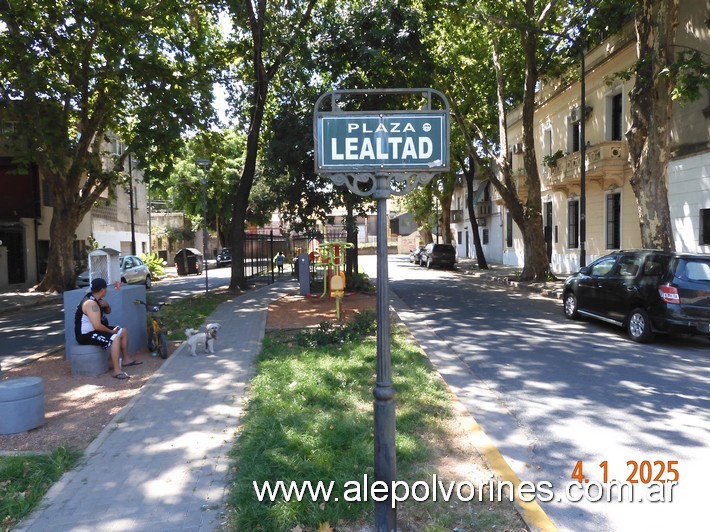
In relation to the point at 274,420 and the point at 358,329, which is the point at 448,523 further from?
the point at 358,329

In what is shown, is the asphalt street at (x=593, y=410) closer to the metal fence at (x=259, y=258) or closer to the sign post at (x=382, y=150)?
the sign post at (x=382, y=150)

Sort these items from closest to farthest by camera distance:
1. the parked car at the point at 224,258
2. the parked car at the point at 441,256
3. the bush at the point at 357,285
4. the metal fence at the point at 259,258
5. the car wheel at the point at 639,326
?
the car wheel at the point at 639,326 < the bush at the point at 357,285 < the metal fence at the point at 259,258 < the parked car at the point at 441,256 < the parked car at the point at 224,258

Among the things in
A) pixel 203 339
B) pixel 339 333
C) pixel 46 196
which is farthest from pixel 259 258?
pixel 203 339

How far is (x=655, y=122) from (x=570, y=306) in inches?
192

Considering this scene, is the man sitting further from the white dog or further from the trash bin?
the trash bin

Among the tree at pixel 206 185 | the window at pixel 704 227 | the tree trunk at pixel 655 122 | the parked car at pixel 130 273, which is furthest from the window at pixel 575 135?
the tree at pixel 206 185

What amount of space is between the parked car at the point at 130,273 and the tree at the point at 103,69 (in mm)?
4434

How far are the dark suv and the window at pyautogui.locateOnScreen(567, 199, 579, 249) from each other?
13669 millimetres

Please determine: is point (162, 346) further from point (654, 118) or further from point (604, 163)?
point (604, 163)

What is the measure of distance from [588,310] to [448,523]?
9.04 m

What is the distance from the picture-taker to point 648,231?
12.9 m

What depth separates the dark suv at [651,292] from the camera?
8.78 m

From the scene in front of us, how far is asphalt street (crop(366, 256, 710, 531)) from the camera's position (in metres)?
3.90

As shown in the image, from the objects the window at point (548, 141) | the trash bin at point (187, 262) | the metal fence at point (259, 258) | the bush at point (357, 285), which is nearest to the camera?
the bush at point (357, 285)
